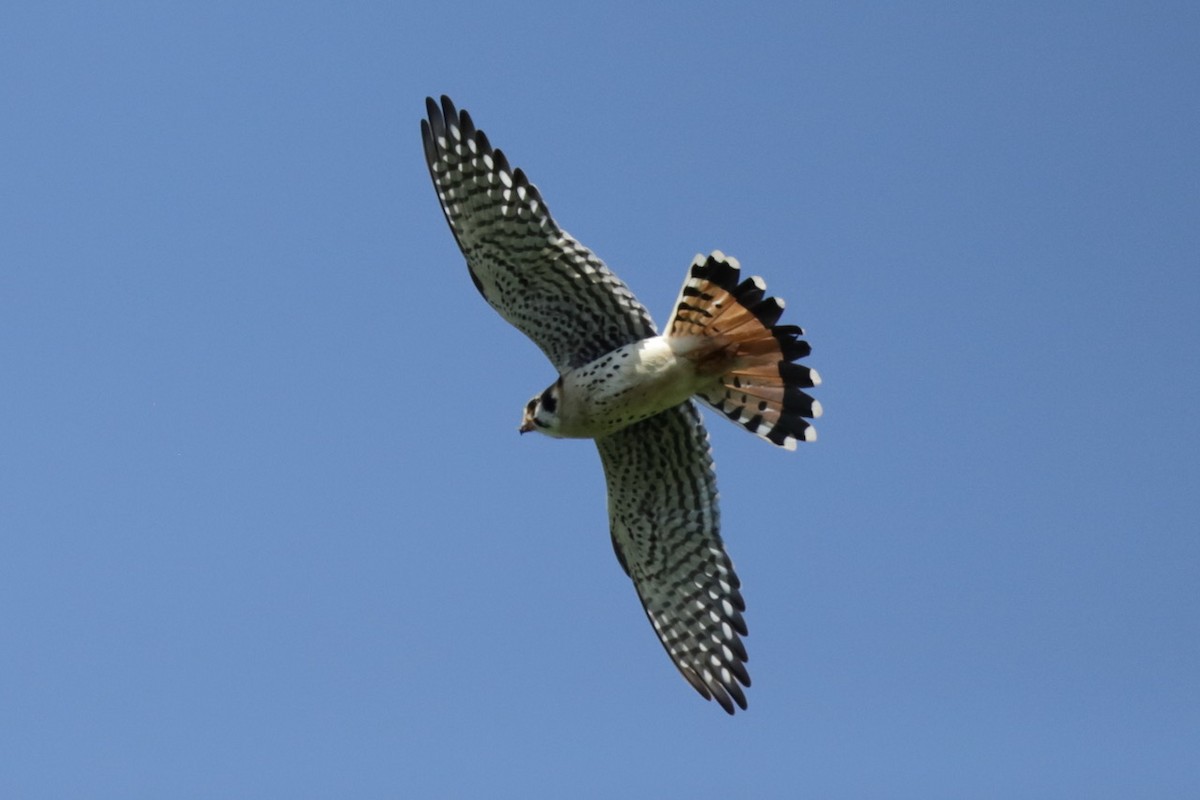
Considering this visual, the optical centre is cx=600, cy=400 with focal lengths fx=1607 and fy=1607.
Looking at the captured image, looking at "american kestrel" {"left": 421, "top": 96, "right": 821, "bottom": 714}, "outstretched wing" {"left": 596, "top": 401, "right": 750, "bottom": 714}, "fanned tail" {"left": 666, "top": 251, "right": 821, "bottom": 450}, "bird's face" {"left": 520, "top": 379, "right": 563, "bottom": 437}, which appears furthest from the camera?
"outstretched wing" {"left": 596, "top": 401, "right": 750, "bottom": 714}

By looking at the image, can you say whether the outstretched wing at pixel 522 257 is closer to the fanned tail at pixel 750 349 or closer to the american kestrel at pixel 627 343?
the american kestrel at pixel 627 343

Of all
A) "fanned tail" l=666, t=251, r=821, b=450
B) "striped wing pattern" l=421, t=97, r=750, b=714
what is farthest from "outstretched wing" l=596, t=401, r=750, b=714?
"fanned tail" l=666, t=251, r=821, b=450

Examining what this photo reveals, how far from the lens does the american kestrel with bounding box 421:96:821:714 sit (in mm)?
8258

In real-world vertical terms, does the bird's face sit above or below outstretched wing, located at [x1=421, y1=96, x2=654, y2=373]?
below

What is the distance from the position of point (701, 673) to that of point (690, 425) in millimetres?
1408

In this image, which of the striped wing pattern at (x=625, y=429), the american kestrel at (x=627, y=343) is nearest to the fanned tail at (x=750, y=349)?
the american kestrel at (x=627, y=343)

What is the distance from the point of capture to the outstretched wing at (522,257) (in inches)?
326

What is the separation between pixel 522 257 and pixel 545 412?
2.79 feet

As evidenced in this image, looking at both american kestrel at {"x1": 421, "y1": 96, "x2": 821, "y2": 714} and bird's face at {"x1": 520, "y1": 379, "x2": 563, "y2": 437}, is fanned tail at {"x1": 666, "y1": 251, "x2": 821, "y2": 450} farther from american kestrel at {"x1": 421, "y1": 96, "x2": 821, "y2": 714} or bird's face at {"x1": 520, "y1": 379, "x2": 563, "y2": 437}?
bird's face at {"x1": 520, "y1": 379, "x2": 563, "y2": 437}

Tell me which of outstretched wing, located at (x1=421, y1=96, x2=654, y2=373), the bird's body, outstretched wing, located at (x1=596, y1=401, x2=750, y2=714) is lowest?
outstretched wing, located at (x1=596, y1=401, x2=750, y2=714)

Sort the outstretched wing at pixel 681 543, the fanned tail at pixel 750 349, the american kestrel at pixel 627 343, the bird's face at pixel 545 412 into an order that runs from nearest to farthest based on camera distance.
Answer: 1. the fanned tail at pixel 750 349
2. the american kestrel at pixel 627 343
3. the bird's face at pixel 545 412
4. the outstretched wing at pixel 681 543

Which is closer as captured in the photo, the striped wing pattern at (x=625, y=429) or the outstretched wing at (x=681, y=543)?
the striped wing pattern at (x=625, y=429)

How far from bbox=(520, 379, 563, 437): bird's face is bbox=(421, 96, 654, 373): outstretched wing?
148mm

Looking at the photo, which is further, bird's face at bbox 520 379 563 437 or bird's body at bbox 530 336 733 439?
bird's face at bbox 520 379 563 437
